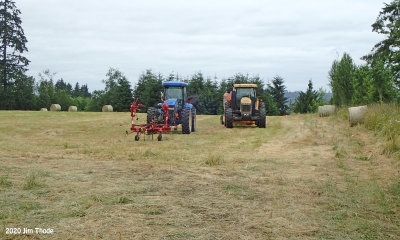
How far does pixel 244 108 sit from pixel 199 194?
1229 centimetres

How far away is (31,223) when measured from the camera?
3.82 meters

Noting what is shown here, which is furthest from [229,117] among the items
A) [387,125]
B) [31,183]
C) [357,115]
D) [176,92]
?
[31,183]

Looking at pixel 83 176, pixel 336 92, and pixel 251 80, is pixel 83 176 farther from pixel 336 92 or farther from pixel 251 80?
pixel 251 80

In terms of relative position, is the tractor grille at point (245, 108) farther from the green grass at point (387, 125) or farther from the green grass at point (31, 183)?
the green grass at point (31, 183)

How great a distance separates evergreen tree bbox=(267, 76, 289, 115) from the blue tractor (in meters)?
38.7

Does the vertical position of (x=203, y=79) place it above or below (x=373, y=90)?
above

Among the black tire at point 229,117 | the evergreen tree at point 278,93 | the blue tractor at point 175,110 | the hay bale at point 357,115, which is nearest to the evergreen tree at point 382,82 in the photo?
the hay bale at point 357,115

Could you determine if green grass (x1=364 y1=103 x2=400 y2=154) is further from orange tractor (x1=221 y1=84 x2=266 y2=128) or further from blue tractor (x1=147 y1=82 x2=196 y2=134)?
blue tractor (x1=147 y1=82 x2=196 y2=134)

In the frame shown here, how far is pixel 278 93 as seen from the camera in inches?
2121

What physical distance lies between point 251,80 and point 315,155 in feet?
131

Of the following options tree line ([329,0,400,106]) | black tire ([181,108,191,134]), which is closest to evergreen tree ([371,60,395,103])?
tree line ([329,0,400,106])

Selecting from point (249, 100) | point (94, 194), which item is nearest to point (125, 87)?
point (249, 100)

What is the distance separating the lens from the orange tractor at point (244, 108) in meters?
17.2

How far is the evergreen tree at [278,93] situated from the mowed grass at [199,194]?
148 ft
